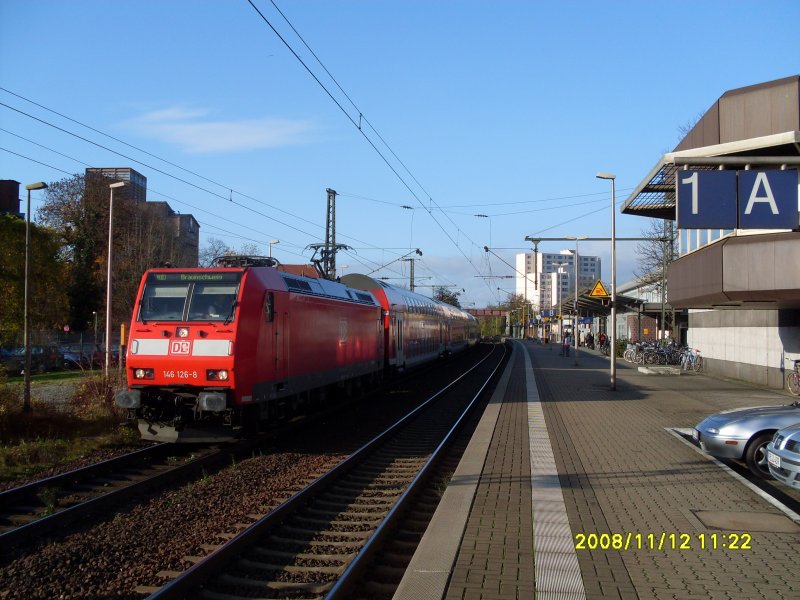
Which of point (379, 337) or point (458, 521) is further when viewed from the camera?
point (379, 337)

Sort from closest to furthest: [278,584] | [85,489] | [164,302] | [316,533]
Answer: [278,584]
[316,533]
[85,489]
[164,302]

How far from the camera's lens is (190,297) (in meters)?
11.9

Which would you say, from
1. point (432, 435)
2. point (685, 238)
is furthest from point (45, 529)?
point (685, 238)

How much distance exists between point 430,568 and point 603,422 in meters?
10.0

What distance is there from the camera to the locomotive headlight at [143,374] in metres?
11.6

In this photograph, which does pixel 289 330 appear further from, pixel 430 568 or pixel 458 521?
pixel 430 568

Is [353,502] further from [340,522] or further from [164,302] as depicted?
[164,302]

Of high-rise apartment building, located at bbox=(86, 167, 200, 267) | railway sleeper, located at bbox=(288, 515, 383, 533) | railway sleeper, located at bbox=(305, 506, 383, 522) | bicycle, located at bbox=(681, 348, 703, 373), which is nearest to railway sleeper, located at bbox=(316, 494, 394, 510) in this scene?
railway sleeper, located at bbox=(305, 506, 383, 522)

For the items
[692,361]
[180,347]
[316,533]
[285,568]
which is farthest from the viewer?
[692,361]

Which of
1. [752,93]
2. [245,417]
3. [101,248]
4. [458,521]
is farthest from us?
[101,248]

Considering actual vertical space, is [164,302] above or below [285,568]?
above

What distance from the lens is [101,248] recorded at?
1928 inches

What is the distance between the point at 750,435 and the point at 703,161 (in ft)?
14.1

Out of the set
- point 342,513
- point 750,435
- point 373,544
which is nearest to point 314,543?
point 373,544
